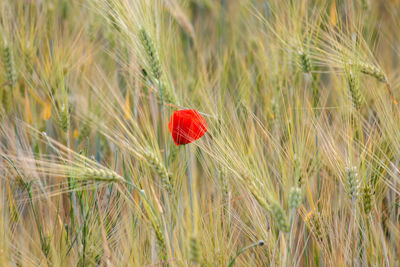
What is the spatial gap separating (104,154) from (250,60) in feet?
2.06

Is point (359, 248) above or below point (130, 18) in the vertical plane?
below

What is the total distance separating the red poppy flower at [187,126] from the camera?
89 centimetres

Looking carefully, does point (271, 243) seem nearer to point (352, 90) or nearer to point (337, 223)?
point (337, 223)

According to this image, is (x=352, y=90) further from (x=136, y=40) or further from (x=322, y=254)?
(x=136, y=40)

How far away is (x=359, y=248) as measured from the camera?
41.0 inches

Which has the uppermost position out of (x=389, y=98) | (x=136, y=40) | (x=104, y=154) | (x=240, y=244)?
(x=136, y=40)

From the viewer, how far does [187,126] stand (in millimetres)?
890

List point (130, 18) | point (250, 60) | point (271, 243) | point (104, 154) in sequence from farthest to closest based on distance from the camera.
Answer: point (250, 60) → point (104, 154) → point (130, 18) → point (271, 243)

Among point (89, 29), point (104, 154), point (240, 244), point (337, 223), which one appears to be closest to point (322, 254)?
point (337, 223)

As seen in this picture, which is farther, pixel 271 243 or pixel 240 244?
pixel 240 244

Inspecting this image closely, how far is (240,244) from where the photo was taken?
114 centimetres

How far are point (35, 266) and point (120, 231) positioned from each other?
7.8 inches

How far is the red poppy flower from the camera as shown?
89 centimetres

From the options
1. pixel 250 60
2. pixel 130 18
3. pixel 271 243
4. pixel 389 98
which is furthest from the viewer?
pixel 250 60
